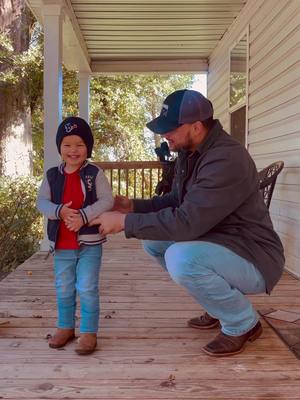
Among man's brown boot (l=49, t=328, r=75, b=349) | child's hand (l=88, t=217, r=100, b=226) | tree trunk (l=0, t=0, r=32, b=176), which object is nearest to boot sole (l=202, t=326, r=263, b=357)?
man's brown boot (l=49, t=328, r=75, b=349)

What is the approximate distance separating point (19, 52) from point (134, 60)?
111 inches

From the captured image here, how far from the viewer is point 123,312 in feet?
9.04

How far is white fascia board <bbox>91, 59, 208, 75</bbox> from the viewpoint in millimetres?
7633

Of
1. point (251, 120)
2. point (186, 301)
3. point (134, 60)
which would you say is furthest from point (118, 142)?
point (186, 301)

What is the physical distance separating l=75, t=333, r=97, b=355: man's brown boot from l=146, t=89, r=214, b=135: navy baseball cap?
3.23 ft

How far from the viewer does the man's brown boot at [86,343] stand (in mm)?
2115

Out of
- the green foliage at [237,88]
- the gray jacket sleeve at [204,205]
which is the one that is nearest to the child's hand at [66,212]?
the gray jacket sleeve at [204,205]

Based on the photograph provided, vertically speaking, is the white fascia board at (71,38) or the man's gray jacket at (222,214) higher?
the white fascia board at (71,38)

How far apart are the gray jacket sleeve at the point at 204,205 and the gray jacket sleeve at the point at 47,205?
33cm

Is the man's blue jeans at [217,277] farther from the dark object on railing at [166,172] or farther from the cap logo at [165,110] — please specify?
the dark object on railing at [166,172]

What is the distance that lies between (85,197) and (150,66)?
5.86 meters

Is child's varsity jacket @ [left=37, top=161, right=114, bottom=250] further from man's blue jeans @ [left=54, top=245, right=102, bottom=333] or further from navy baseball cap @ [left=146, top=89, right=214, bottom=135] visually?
navy baseball cap @ [left=146, top=89, right=214, bottom=135]

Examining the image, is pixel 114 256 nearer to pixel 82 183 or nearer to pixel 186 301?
pixel 186 301

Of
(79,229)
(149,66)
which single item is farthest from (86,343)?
(149,66)
